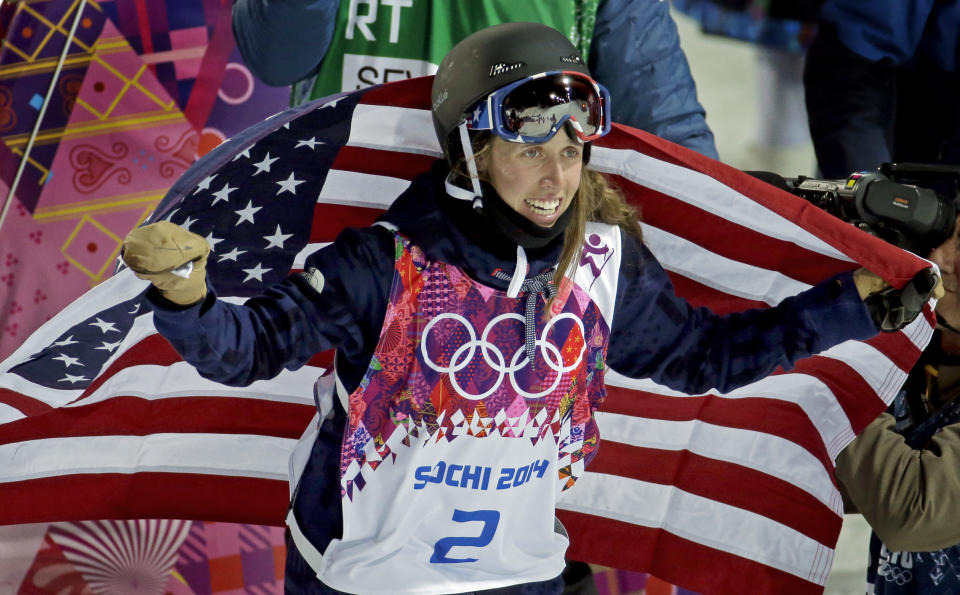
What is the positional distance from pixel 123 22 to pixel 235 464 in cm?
183

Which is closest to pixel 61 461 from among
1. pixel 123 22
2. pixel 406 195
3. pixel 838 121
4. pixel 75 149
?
pixel 406 195

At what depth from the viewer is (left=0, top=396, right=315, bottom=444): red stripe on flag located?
9.39 feet

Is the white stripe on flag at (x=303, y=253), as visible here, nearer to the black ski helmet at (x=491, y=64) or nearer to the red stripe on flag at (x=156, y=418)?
the red stripe on flag at (x=156, y=418)

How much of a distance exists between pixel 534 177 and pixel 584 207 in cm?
15

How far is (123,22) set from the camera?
13.4 feet

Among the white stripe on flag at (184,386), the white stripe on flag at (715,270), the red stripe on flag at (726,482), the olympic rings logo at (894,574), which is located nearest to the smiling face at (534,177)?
the white stripe on flag at (715,270)

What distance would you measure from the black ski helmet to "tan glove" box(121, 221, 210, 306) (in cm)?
60

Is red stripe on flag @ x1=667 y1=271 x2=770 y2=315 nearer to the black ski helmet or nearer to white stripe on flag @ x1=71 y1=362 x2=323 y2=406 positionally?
the black ski helmet

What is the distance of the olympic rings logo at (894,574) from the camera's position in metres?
2.79

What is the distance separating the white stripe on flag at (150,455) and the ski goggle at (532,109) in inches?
44.4

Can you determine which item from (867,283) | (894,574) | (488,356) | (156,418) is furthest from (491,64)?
(894,574)

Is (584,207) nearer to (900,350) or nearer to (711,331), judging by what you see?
(711,331)

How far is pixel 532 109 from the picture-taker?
7.22 feet

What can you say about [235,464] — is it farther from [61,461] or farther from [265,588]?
[265,588]
